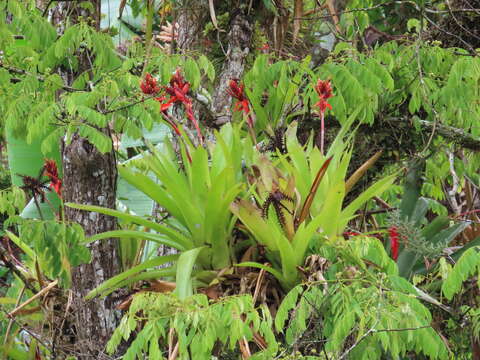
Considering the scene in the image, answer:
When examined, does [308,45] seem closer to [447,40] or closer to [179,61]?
[447,40]

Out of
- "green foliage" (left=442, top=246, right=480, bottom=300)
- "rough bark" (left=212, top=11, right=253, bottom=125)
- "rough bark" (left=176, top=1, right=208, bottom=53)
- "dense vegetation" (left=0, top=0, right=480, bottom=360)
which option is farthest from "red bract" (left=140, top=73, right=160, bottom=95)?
"green foliage" (left=442, top=246, right=480, bottom=300)

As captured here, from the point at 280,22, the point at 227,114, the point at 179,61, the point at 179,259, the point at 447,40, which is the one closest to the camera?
the point at 179,259

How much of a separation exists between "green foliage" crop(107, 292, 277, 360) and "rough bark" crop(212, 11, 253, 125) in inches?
62.7

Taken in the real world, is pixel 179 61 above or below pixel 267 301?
above

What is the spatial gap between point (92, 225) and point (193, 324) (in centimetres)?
121

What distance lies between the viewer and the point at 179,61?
3607mm

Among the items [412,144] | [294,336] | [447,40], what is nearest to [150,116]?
[294,336]

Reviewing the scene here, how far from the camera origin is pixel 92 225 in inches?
139

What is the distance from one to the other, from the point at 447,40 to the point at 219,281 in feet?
8.43

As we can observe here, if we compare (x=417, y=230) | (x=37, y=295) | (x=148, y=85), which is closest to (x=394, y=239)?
(x=417, y=230)

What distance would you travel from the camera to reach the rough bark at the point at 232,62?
4.10 m

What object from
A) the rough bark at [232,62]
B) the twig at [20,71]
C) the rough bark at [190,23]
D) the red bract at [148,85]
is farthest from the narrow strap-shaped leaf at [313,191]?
the rough bark at [190,23]

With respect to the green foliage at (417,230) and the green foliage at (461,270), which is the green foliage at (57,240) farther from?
the green foliage at (461,270)

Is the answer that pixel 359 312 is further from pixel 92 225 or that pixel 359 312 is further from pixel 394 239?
pixel 92 225
